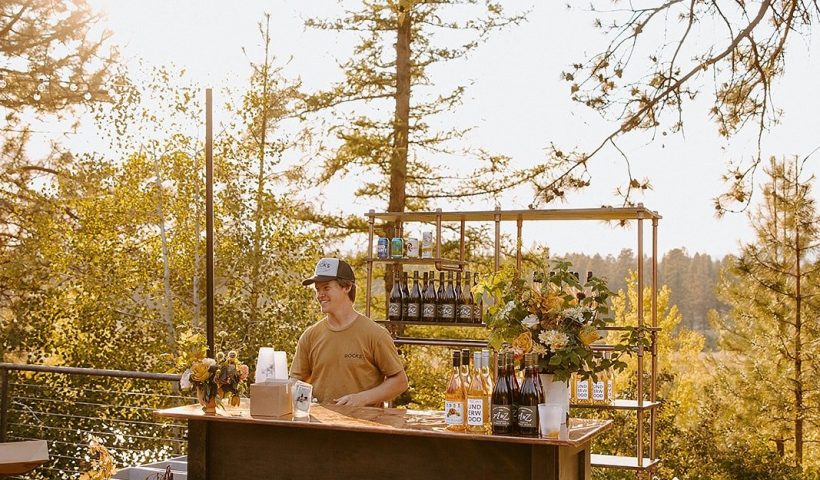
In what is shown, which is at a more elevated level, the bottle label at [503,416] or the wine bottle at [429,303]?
the wine bottle at [429,303]

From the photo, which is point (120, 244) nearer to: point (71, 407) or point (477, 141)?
point (71, 407)

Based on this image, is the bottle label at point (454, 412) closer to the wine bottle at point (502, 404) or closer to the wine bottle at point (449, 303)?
the wine bottle at point (502, 404)

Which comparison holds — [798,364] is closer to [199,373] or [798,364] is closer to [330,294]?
[330,294]

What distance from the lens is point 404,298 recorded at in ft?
18.8

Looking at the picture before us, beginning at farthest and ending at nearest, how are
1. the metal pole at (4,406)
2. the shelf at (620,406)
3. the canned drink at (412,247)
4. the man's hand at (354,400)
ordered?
the canned drink at (412,247)
the metal pole at (4,406)
the shelf at (620,406)
the man's hand at (354,400)

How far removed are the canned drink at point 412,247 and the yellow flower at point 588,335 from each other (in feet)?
8.97

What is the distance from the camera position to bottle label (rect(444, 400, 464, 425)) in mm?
3076

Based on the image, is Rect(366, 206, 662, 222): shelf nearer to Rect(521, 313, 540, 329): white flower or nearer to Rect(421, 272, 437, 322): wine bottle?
Rect(421, 272, 437, 322): wine bottle

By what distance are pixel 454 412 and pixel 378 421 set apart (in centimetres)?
35

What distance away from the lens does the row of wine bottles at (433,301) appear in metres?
5.50

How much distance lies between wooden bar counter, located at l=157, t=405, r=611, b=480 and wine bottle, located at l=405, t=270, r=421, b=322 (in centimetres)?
198

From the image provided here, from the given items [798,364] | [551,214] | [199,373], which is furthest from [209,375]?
[798,364]

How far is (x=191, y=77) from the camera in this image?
36.9 feet

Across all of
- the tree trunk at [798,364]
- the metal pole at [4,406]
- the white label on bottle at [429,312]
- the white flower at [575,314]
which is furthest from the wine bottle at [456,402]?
the tree trunk at [798,364]
